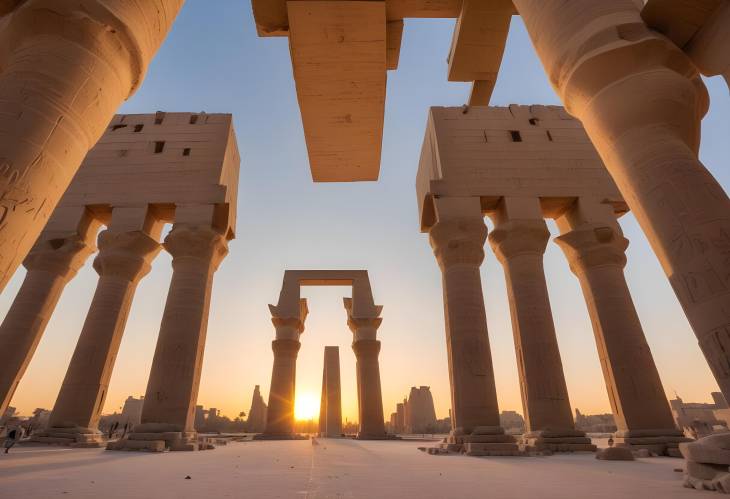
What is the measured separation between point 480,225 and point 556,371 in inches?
161

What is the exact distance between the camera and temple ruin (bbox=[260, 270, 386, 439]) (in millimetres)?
19703

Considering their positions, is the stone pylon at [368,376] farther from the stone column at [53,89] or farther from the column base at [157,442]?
the stone column at [53,89]

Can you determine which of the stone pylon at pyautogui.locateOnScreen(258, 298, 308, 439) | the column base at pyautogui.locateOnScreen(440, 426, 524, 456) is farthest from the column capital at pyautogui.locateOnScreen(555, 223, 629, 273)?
the stone pylon at pyautogui.locateOnScreen(258, 298, 308, 439)

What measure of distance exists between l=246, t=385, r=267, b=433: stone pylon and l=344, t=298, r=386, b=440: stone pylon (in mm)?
15574

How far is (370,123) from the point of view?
8328 mm

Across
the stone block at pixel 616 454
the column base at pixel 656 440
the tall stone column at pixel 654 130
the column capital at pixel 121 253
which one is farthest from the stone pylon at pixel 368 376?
the tall stone column at pixel 654 130

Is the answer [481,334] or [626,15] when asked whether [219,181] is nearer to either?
[481,334]

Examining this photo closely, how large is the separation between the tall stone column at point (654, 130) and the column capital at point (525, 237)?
680 cm

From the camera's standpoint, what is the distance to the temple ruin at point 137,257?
9.99 meters

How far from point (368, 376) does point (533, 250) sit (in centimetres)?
1267

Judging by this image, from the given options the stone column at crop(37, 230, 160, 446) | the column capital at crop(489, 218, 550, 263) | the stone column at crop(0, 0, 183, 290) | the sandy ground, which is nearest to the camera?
the stone column at crop(0, 0, 183, 290)

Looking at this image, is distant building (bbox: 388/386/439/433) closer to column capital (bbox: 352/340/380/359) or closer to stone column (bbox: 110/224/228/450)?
column capital (bbox: 352/340/380/359)

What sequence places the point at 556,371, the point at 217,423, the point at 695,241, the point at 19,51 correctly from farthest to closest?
the point at 217,423 < the point at 556,371 < the point at 19,51 < the point at 695,241

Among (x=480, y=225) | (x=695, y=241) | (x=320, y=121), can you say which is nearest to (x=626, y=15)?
(x=695, y=241)
